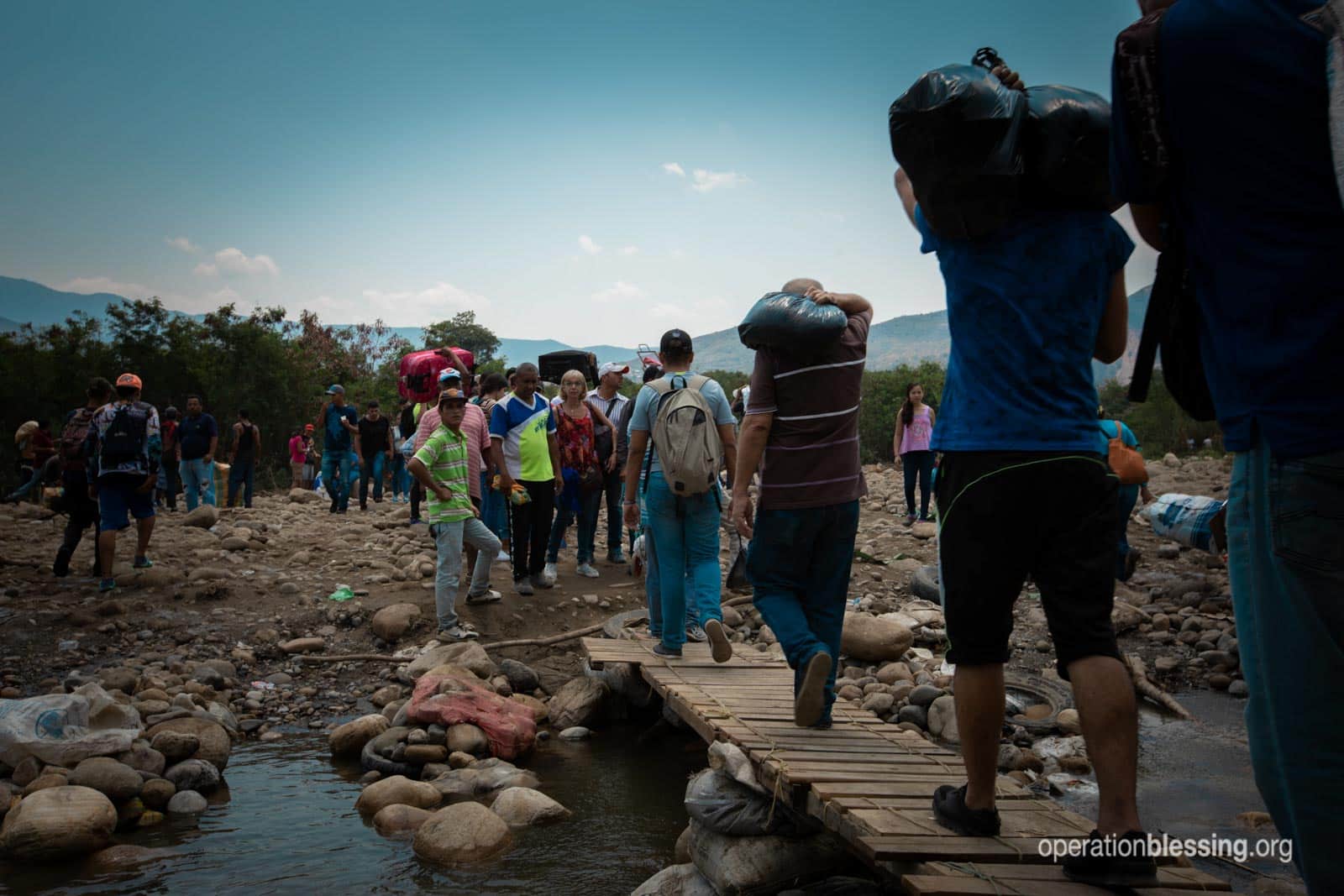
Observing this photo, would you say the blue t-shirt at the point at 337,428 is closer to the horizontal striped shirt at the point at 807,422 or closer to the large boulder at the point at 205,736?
the large boulder at the point at 205,736

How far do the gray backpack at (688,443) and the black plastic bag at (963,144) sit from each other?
2.85 metres

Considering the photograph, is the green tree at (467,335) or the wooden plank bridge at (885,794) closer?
the wooden plank bridge at (885,794)

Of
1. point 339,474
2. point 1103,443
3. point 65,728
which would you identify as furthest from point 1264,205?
point 339,474

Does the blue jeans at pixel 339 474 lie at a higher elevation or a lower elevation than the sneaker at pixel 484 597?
higher

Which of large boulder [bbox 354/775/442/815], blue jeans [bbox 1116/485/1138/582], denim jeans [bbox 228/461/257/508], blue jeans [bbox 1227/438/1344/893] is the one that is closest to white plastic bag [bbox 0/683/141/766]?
large boulder [bbox 354/775/442/815]

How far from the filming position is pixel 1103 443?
261 cm

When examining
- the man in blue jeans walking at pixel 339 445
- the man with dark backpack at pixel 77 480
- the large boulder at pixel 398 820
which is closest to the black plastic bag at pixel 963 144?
the large boulder at pixel 398 820

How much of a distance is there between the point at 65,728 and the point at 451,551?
2993 millimetres

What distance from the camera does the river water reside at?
167 inches

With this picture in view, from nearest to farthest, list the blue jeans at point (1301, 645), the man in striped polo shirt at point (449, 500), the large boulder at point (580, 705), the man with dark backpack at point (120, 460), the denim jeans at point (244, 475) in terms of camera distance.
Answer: the blue jeans at point (1301, 645) → the large boulder at point (580, 705) → the man in striped polo shirt at point (449, 500) → the man with dark backpack at point (120, 460) → the denim jeans at point (244, 475)

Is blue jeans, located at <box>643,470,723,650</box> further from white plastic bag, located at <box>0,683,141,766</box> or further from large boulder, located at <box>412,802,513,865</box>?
white plastic bag, located at <box>0,683,141,766</box>

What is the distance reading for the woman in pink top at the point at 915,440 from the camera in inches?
482

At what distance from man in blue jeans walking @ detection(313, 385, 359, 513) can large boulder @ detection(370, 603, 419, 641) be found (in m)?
6.24
